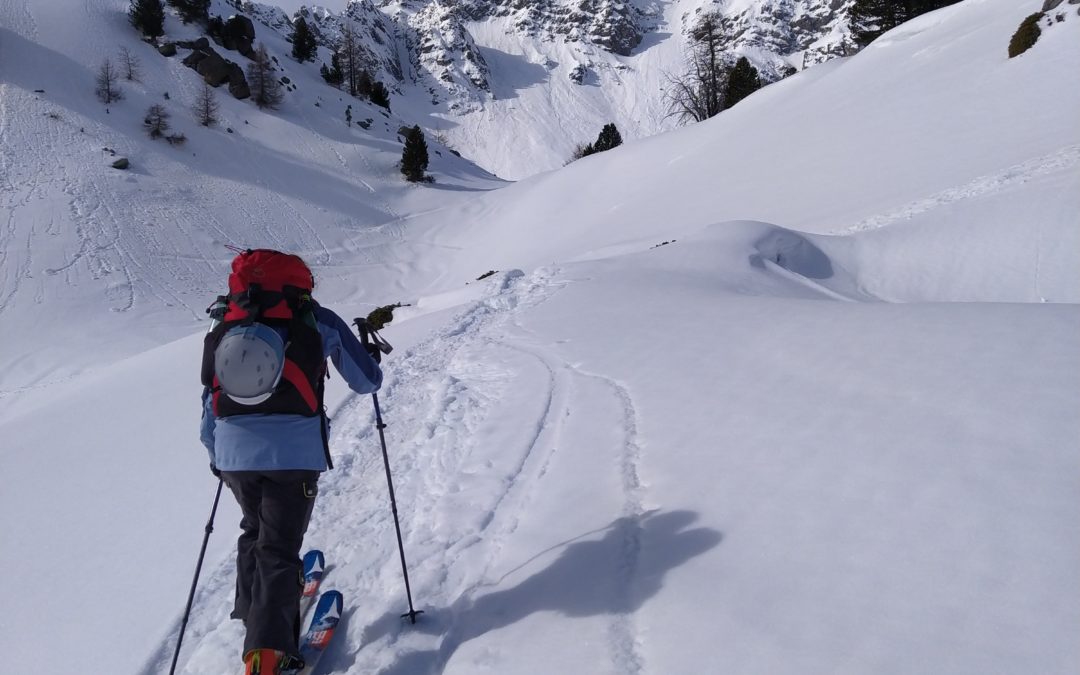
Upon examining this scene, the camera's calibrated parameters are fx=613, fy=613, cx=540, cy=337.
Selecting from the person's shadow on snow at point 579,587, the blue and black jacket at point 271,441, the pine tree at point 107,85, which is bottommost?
the person's shadow on snow at point 579,587

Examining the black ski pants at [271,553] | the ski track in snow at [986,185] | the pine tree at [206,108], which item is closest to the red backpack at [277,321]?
the black ski pants at [271,553]

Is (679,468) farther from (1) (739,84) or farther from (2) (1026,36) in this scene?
(1) (739,84)

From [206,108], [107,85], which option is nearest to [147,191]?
[206,108]

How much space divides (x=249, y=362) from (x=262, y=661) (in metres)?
1.21

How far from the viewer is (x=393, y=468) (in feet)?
15.0

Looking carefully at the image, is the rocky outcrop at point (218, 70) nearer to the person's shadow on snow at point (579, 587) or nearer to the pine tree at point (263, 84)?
the pine tree at point (263, 84)

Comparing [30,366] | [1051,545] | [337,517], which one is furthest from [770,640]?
[30,366]

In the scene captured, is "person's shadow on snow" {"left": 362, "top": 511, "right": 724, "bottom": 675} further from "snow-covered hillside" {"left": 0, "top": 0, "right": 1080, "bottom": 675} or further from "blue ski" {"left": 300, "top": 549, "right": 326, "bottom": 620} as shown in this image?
"blue ski" {"left": 300, "top": 549, "right": 326, "bottom": 620}

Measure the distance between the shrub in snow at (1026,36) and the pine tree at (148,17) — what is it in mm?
41594

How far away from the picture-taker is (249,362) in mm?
2371

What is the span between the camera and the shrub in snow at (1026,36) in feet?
58.7

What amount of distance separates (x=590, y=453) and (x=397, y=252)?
23.0 metres

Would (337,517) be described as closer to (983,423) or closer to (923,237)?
(983,423)

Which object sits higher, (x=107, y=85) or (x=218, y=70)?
(x=218, y=70)
